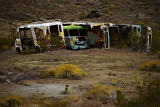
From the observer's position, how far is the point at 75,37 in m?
20.8

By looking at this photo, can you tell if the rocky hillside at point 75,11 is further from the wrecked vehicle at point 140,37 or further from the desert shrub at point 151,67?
the desert shrub at point 151,67

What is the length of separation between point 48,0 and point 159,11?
116ft

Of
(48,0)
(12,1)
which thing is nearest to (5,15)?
(12,1)

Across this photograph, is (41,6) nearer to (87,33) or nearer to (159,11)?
(159,11)

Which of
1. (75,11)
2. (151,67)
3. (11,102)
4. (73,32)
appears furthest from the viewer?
(75,11)

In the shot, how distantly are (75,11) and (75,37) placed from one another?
41.2 meters

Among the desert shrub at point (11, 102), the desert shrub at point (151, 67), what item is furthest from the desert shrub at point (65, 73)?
the desert shrub at point (11, 102)

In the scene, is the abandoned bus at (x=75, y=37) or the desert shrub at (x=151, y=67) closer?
the desert shrub at (x=151, y=67)

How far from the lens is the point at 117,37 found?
21188mm

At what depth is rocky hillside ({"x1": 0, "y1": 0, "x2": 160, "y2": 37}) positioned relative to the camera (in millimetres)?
37875

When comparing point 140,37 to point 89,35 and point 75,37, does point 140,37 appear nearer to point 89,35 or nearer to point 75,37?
point 89,35

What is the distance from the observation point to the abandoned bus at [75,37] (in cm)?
2077

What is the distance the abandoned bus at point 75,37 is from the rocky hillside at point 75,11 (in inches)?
588

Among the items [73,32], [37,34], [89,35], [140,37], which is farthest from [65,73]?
[89,35]
